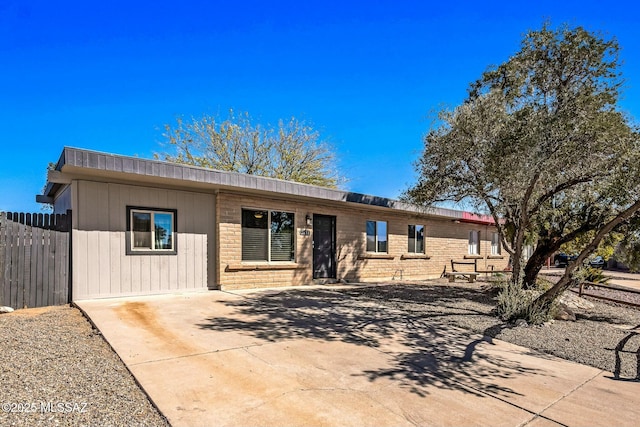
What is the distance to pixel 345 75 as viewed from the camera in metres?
13.4

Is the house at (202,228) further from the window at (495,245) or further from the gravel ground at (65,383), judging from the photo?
the window at (495,245)

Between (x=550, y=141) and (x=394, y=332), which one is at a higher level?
(x=550, y=141)

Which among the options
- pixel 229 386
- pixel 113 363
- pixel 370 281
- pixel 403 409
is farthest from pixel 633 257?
pixel 113 363

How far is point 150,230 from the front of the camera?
8.21 metres

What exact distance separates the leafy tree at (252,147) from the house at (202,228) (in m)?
9.21

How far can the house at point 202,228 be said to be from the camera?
736 centimetres

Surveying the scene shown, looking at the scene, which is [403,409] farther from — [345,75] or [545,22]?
[345,75]

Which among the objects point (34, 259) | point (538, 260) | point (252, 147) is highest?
point (252, 147)

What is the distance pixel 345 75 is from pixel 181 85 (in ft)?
22.1

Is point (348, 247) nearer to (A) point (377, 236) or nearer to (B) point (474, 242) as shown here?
(A) point (377, 236)

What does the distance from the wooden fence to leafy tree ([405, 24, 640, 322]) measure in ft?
27.6

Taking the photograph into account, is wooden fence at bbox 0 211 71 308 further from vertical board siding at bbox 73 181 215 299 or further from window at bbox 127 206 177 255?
window at bbox 127 206 177 255

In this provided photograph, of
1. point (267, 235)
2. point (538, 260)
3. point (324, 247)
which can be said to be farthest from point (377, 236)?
point (538, 260)

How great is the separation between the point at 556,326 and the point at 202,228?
770cm
